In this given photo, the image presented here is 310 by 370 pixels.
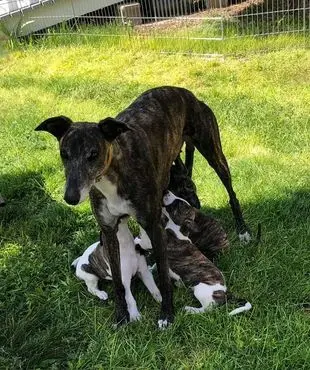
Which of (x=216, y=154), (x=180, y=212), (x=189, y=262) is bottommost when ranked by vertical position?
(x=189, y=262)

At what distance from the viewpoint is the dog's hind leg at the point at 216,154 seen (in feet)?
13.3

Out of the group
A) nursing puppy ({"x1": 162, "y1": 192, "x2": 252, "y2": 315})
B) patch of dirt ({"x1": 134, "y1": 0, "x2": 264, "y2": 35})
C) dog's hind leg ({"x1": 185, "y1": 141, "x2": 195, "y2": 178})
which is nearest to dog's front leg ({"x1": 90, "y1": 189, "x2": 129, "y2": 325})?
nursing puppy ({"x1": 162, "y1": 192, "x2": 252, "y2": 315})

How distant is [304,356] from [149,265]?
4.39 feet

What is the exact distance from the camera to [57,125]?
2900mm

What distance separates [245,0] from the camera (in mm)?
10438

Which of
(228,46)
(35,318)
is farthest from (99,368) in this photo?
(228,46)

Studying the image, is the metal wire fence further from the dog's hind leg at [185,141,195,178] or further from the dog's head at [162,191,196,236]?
the dog's head at [162,191,196,236]

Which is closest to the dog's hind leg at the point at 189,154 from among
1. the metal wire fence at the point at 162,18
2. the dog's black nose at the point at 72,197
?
the dog's black nose at the point at 72,197

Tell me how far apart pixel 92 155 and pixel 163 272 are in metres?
0.99

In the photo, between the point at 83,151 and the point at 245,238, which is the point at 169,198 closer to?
the point at 245,238

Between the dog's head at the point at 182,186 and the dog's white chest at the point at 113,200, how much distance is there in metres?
0.94

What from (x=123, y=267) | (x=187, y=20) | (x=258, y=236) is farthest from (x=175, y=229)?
(x=187, y=20)

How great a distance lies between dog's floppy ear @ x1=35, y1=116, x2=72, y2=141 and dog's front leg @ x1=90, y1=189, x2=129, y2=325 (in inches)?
17.4

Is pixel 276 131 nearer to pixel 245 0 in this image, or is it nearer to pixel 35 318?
pixel 35 318
